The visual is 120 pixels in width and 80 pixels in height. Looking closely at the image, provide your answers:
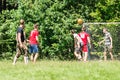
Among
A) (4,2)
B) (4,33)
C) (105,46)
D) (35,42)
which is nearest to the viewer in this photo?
(35,42)

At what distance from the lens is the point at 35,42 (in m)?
23.3

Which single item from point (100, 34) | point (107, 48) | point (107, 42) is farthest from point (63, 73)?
point (100, 34)

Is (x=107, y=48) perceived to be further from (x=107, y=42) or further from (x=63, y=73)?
(x=63, y=73)

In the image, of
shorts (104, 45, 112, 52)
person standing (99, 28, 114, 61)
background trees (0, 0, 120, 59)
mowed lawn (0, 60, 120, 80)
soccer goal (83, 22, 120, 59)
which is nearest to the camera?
mowed lawn (0, 60, 120, 80)

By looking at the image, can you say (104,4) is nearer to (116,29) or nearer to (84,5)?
(84,5)

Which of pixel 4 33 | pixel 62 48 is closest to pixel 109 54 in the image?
pixel 62 48

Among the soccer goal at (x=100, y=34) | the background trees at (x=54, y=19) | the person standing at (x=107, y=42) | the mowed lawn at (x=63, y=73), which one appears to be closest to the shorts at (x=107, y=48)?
the person standing at (x=107, y=42)

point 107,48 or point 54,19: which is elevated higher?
point 54,19

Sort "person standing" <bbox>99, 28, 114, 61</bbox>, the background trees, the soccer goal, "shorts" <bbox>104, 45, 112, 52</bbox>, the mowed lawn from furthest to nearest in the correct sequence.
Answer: the background trees
the soccer goal
"shorts" <bbox>104, 45, 112, 52</bbox>
"person standing" <bbox>99, 28, 114, 61</bbox>
the mowed lawn

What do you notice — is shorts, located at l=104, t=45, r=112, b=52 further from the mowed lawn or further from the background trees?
the mowed lawn

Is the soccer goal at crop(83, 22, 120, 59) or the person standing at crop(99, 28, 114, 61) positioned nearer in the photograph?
the person standing at crop(99, 28, 114, 61)

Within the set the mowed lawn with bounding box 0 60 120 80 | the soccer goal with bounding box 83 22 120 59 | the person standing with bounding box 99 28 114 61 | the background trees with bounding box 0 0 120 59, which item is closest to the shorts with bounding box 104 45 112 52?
the person standing with bounding box 99 28 114 61

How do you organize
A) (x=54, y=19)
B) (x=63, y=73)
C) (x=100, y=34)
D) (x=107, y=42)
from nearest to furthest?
1. (x=63, y=73)
2. (x=107, y=42)
3. (x=100, y=34)
4. (x=54, y=19)

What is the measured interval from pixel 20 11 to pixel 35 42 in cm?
758
